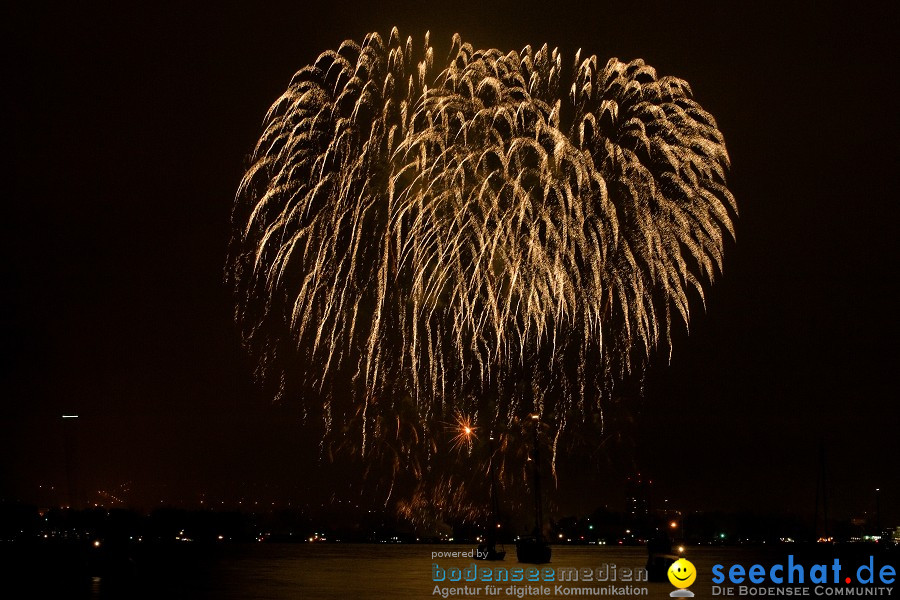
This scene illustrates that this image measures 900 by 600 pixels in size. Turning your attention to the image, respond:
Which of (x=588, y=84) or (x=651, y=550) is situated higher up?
(x=588, y=84)

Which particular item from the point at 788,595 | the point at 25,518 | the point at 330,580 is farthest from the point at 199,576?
the point at 25,518

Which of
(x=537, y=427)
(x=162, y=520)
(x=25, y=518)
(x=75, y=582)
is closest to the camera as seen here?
(x=75, y=582)

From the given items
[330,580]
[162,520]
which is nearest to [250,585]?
[330,580]

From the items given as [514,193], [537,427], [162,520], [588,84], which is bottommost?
[162,520]

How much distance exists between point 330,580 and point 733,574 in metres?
24.4

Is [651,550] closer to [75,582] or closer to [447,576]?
[447,576]

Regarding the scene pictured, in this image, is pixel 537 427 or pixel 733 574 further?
pixel 733 574

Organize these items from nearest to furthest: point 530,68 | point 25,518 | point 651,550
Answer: point 530,68 → point 651,550 → point 25,518

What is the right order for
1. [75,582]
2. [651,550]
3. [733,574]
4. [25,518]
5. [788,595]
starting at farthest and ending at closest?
1. [25,518]
2. [733,574]
3. [75,582]
4. [651,550]
5. [788,595]

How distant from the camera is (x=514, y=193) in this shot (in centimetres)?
3303

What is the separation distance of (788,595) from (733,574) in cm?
2552

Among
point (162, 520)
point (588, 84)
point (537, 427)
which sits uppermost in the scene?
point (588, 84)

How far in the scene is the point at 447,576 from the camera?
2210 inches

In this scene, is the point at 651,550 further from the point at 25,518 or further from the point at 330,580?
the point at 25,518
